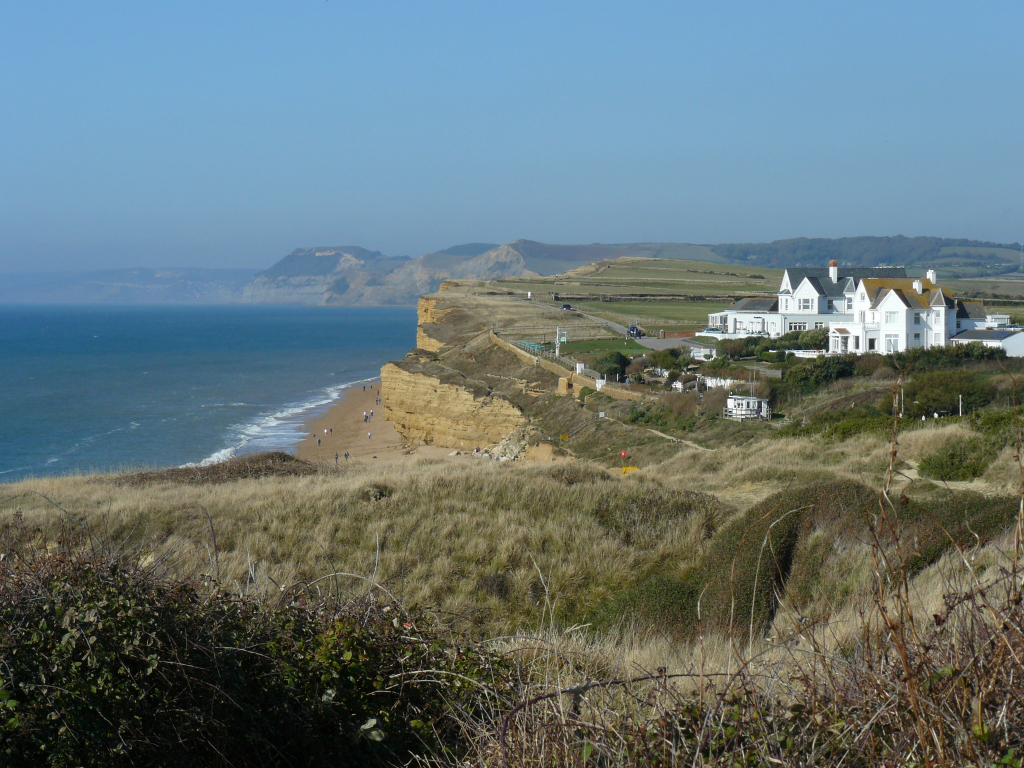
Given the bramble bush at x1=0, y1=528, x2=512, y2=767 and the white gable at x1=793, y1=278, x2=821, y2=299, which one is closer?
the bramble bush at x1=0, y1=528, x2=512, y2=767

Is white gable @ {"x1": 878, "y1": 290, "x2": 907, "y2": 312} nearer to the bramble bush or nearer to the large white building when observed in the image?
the large white building

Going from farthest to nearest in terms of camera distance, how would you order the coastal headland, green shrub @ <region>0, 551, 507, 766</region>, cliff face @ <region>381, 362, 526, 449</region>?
cliff face @ <region>381, 362, 526, 449</region> < green shrub @ <region>0, 551, 507, 766</region> < the coastal headland

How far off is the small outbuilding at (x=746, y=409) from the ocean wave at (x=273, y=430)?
72.2ft

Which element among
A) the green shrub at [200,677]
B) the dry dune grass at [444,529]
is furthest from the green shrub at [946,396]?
the green shrub at [200,677]

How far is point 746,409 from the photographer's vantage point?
29766mm

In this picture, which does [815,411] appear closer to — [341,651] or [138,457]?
[341,651]

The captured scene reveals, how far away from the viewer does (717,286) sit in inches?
4250

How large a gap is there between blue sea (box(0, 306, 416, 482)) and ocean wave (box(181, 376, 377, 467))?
0.07 metres

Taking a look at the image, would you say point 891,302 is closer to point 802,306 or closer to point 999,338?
point 999,338

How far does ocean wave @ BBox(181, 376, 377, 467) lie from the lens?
146 feet

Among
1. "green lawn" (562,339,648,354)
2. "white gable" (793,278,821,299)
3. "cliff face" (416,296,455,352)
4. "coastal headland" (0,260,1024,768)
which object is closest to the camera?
"coastal headland" (0,260,1024,768)

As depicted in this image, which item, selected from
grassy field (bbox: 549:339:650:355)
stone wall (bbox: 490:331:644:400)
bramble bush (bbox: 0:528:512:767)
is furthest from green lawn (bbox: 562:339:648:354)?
bramble bush (bbox: 0:528:512:767)

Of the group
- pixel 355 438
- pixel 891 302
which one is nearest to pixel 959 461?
pixel 891 302

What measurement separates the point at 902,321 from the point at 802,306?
11.2 metres
